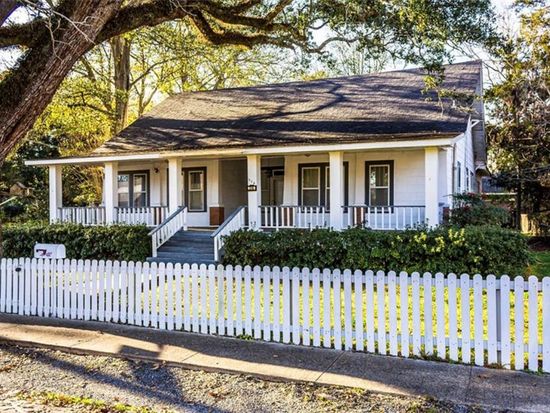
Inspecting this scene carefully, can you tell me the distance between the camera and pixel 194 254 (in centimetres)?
1354

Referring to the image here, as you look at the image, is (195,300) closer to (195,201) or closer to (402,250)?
(402,250)

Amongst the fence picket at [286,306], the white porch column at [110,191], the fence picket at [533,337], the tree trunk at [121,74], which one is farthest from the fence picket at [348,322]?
the tree trunk at [121,74]

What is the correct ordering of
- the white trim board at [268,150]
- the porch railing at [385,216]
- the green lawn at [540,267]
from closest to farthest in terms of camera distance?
the green lawn at [540,267] < the white trim board at [268,150] < the porch railing at [385,216]

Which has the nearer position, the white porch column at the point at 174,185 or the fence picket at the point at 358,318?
the fence picket at the point at 358,318

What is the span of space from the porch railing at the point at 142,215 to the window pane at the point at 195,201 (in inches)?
71.0

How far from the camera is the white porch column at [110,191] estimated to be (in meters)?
16.8

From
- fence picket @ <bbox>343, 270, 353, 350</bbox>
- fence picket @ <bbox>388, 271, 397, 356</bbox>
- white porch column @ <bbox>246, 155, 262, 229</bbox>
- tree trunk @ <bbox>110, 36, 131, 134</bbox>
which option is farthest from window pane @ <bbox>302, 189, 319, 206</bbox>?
tree trunk @ <bbox>110, 36, 131, 134</bbox>

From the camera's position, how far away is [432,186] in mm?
12938

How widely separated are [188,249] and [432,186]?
699cm

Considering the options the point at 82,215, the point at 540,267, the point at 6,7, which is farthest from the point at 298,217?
the point at 6,7

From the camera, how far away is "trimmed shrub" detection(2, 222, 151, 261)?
46.3ft

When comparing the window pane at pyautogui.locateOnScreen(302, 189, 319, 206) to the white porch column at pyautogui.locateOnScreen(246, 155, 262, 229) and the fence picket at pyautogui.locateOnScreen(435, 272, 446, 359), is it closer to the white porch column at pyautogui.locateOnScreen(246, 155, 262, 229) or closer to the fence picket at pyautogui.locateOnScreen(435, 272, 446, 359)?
the white porch column at pyautogui.locateOnScreen(246, 155, 262, 229)

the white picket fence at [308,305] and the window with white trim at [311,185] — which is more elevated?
the window with white trim at [311,185]

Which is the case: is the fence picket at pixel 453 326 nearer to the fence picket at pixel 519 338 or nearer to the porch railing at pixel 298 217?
the fence picket at pixel 519 338
